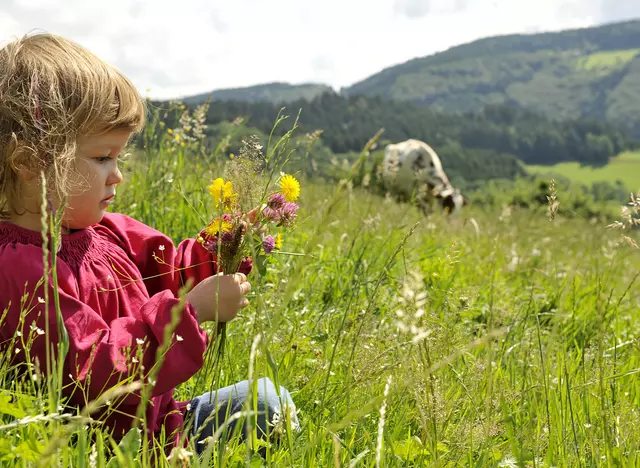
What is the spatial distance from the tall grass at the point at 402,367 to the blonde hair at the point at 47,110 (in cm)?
41

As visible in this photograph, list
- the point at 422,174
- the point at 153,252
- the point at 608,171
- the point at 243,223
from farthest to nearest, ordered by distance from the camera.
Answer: the point at 608,171
the point at 422,174
the point at 153,252
the point at 243,223

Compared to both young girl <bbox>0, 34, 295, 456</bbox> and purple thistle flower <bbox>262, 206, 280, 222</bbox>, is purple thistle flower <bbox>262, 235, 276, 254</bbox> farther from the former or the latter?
young girl <bbox>0, 34, 295, 456</bbox>

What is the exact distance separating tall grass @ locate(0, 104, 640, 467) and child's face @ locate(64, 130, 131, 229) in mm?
294

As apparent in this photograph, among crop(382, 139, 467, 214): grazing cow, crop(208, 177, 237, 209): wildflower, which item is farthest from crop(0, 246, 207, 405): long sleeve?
crop(382, 139, 467, 214): grazing cow

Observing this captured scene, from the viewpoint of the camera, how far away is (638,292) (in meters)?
5.64

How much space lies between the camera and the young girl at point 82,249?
73.7 inches

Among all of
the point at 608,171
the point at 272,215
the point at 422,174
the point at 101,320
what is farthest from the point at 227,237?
the point at 608,171

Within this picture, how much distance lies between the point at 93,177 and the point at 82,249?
1.02 feet

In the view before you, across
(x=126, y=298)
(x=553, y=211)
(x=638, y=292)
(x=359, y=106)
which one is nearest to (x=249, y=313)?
(x=126, y=298)

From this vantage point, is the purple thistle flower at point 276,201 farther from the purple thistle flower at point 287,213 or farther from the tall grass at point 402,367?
the tall grass at point 402,367

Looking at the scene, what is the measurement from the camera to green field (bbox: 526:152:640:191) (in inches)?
4670

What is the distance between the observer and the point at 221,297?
1.92 m

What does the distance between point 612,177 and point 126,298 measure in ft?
440

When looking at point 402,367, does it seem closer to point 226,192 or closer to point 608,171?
point 226,192
